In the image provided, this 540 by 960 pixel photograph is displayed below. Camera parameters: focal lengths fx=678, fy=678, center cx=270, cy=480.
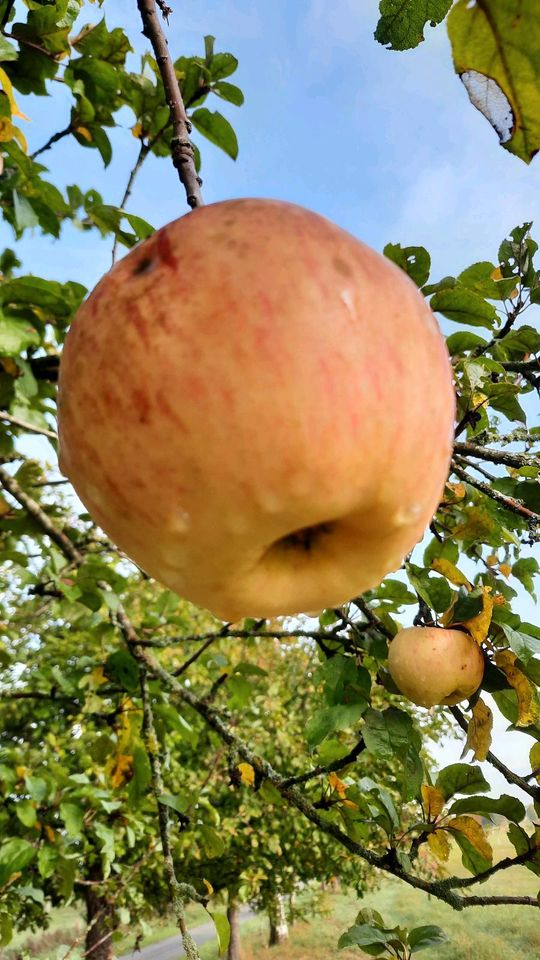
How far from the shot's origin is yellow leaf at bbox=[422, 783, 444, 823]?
1.59 metres

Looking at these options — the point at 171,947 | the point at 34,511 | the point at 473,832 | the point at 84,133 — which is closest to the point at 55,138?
the point at 84,133

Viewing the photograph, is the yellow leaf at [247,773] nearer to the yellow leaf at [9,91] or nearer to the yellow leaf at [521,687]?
the yellow leaf at [521,687]

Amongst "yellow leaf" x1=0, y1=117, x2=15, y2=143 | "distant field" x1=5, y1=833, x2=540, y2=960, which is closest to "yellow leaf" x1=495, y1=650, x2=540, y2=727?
"yellow leaf" x1=0, y1=117, x2=15, y2=143

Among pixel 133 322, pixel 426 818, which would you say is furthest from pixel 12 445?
pixel 133 322

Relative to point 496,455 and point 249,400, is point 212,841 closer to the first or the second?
point 496,455

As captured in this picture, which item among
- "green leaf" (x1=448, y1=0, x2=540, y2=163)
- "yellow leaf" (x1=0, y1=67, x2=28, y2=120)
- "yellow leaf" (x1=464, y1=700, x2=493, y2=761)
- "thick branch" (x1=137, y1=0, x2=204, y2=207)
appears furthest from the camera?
"yellow leaf" (x1=0, y1=67, x2=28, y2=120)

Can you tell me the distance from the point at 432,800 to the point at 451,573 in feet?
1.83

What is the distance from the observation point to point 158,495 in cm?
60

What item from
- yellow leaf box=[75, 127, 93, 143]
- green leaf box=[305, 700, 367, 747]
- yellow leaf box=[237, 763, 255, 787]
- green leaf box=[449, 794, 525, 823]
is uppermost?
yellow leaf box=[75, 127, 93, 143]

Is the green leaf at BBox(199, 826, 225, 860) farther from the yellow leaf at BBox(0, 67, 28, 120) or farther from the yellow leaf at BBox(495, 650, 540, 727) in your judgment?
the yellow leaf at BBox(0, 67, 28, 120)

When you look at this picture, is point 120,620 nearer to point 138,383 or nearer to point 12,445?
point 12,445

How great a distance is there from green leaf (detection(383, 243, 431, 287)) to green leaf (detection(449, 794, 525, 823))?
3.97ft

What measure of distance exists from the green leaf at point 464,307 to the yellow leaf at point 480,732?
35.0 inches

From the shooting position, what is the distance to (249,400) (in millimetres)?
560
